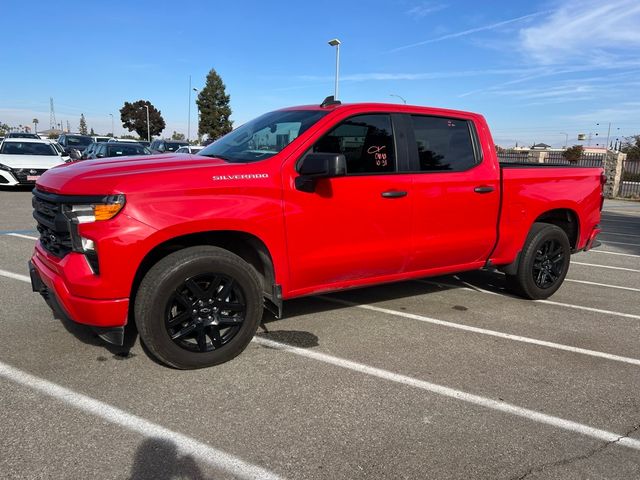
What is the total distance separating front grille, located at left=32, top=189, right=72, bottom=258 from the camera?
327cm

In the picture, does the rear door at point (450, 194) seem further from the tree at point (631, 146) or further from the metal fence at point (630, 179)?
the tree at point (631, 146)

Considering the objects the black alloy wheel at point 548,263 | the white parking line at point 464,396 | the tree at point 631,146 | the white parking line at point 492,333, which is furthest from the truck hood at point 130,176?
the tree at point 631,146

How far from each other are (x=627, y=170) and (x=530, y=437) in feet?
85.3

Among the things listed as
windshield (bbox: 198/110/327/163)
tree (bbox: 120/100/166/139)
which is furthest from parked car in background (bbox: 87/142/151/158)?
tree (bbox: 120/100/166/139)

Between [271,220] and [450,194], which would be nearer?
[271,220]

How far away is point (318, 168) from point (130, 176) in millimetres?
1259

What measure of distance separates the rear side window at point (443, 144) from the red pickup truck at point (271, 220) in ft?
0.05

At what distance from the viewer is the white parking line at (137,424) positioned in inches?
98.4

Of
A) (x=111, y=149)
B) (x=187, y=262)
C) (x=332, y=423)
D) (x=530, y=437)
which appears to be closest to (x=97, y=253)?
(x=187, y=262)

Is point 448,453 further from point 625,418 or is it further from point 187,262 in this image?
point 187,262

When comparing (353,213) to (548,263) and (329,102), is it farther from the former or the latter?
(548,263)

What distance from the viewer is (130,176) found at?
326 cm

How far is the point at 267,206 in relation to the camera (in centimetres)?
363

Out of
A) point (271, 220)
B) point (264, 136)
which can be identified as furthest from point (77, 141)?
point (271, 220)
